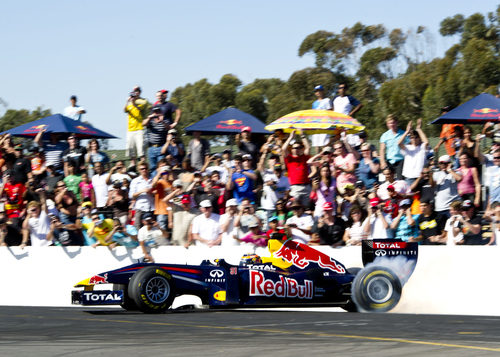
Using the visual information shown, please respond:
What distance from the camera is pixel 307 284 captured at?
12219 mm

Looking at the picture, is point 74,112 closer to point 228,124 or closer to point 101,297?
point 228,124

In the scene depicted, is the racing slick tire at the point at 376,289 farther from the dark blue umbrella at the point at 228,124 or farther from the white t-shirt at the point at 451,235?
the dark blue umbrella at the point at 228,124

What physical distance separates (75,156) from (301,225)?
574 cm

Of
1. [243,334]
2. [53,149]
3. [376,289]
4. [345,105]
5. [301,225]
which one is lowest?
[243,334]

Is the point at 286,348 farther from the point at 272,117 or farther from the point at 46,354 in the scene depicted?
the point at 272,117

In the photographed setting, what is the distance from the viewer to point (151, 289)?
1152cm

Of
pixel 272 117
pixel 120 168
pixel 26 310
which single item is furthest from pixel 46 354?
pixel 272 117

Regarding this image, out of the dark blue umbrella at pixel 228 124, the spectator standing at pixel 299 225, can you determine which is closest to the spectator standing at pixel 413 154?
the spectator standing at pixel 299 225

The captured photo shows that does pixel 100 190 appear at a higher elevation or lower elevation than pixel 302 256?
higher

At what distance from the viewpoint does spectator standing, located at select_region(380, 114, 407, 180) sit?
1571 centimetres

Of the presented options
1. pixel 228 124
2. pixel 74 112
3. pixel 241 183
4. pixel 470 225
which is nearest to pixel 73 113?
pixel 74 112

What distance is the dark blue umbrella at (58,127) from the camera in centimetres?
1794

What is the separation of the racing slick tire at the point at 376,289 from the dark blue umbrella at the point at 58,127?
8127 mm

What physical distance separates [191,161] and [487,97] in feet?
19.7
